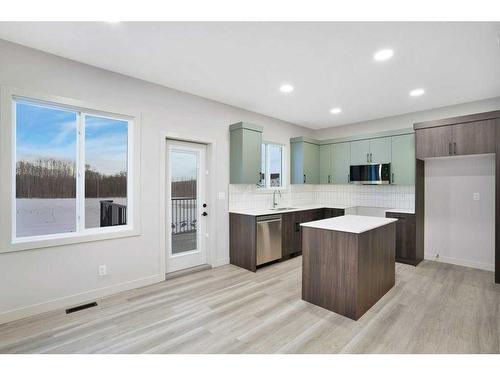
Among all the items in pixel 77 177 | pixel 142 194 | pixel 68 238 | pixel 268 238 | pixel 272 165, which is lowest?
pixel 268 238

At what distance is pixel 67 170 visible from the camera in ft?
9.68

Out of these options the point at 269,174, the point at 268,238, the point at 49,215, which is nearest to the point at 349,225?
the point at 268,238

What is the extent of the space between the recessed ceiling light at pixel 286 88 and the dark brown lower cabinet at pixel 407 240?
283 cm

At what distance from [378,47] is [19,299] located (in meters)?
4.37

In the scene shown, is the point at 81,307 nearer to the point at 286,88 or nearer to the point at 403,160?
the point at 286,88

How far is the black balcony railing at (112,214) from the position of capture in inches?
127

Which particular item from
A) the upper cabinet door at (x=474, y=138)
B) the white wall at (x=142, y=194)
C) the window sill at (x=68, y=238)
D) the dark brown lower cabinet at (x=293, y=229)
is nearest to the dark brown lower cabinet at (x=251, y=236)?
the dark brown lower cabinet at (x=293, y=229)

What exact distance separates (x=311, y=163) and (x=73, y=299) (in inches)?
188

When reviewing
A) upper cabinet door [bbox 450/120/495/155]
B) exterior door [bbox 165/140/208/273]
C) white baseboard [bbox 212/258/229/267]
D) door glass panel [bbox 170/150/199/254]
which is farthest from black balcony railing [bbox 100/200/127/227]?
upper cabinet door [bbox 450/120/495/155]

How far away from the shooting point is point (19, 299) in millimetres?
2553

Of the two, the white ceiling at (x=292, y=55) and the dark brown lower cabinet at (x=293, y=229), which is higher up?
the white ceiling at (x=292, y=55)

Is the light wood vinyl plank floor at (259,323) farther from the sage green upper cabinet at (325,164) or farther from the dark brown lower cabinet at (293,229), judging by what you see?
the sage green upper cabinet at (325,164)

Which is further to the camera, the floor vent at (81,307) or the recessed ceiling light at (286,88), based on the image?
the recessed ceiling light at (286,88)
